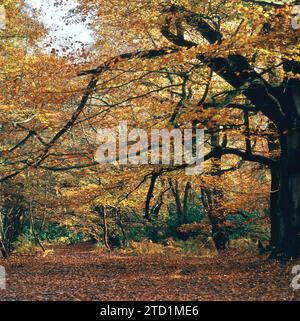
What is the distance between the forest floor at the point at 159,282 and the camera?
36.3 ft

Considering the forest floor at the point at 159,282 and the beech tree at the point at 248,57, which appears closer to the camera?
the forest floor at the point at 159,282

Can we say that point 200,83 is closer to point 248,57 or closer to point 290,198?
point 248,57

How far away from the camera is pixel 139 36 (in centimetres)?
1572

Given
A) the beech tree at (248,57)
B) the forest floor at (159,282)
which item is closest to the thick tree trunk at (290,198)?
the beech tree at (248,57)

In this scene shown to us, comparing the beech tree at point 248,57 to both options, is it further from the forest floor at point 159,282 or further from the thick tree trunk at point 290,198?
the forest floor at point 159,282

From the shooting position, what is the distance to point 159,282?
1327cm

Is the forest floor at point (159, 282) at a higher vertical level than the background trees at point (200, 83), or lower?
lower

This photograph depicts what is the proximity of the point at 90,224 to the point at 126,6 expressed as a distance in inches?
803

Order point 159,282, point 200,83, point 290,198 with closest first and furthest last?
point 159,282 → point 290,198 → point 200,83

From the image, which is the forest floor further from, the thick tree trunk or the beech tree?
the beech tree

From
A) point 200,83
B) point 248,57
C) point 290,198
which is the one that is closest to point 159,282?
point 290,198
